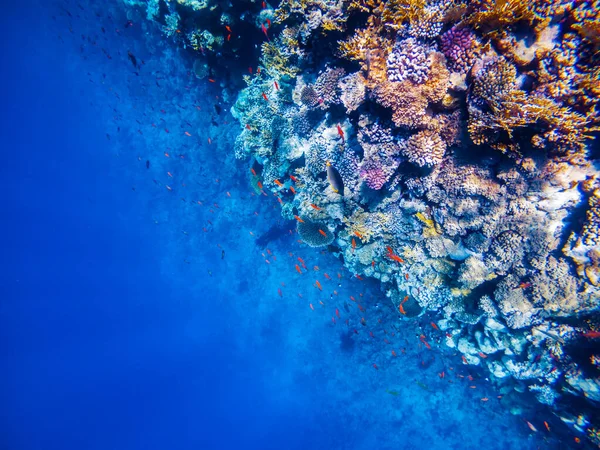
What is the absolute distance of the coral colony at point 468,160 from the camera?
13.3ft

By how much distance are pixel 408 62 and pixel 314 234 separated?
5.41 meters

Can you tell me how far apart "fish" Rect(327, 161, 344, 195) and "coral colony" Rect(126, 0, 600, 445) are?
0.12ft

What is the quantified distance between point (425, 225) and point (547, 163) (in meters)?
2.53

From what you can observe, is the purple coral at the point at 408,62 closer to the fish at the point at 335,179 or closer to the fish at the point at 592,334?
the fish at the point at 335,179

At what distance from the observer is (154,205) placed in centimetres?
2420

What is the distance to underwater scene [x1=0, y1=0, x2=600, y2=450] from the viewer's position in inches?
181

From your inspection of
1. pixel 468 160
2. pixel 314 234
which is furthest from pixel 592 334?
pixel 314 234

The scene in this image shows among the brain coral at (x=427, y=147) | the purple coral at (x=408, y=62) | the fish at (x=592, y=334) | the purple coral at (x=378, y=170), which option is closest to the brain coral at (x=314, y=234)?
the purple coral at (x=378, y=170)

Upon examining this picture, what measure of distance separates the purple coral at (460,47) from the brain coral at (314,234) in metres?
5.41

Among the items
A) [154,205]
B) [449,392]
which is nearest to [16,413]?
[154,205]

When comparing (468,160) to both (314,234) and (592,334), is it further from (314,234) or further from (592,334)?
(314,234)

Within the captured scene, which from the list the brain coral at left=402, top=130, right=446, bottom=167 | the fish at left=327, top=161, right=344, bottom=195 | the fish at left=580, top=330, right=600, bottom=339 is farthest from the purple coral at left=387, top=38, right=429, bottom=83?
the fish at left=580, top=330, right=600, bottom=339

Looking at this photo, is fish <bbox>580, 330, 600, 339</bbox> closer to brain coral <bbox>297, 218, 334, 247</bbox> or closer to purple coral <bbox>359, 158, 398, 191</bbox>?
purple coral <bbox>359, 158, 398, 191</bbox>

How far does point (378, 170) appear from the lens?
5844 millimetres
